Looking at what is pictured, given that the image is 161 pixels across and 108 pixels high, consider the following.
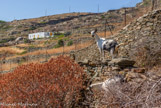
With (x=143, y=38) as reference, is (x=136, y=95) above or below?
below

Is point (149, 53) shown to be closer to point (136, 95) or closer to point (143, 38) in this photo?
point (143, 38)

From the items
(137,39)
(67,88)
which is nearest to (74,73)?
(67,88)

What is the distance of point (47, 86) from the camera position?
5152mm

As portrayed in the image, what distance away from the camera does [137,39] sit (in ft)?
30.0

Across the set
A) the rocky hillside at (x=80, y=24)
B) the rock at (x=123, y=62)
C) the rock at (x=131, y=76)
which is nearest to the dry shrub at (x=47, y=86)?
the rock at (x=123, y=62)

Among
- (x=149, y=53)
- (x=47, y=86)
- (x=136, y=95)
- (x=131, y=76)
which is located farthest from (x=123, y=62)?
(x=47, y=86)

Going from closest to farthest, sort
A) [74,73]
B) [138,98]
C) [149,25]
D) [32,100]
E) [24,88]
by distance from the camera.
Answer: [138,98] < [32,100] < [24,88] < [74,73] < [149,25]

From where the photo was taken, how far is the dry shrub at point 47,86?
201 inches

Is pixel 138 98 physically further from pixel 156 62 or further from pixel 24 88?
pixel 156 62

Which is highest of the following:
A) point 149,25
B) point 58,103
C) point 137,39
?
point 149,25

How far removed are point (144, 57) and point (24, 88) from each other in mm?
4553

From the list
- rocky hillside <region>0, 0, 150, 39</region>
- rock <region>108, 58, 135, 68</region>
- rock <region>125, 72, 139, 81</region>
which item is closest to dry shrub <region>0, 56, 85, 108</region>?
rock <region>108, 58, 135, 68</region>

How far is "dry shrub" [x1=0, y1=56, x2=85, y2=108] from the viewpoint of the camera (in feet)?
16.7

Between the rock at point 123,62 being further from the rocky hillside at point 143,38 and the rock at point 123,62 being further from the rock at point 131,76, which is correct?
the rocky hillside at point 143,38
